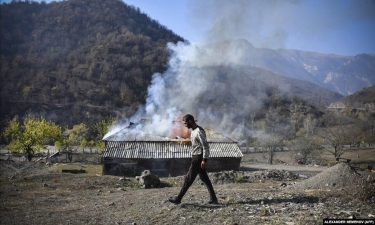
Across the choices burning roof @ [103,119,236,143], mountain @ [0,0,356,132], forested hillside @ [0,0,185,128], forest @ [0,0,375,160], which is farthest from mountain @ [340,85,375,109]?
forested hillside @ [0,0,185,128]

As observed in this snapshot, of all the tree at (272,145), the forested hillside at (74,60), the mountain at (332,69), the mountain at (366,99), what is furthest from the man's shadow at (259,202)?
the forested hillside at (74,60)

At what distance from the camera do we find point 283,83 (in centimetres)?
11981

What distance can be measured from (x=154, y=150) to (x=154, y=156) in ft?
2.48

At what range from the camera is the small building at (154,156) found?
21609 millimetres

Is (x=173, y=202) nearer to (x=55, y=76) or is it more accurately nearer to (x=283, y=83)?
(x=55, y=76)

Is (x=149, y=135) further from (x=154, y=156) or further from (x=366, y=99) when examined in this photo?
(x=366, y=99)

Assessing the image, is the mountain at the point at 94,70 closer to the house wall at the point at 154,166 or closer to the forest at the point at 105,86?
the forest at the point at 105,86

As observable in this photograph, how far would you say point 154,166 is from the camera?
877 inches

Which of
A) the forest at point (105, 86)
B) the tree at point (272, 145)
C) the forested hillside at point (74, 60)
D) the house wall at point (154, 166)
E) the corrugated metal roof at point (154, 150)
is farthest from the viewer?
the forested hillside at point (74, 60)

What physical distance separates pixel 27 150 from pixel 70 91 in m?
56.4

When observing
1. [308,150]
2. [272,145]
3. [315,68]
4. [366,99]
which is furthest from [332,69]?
[308,150]

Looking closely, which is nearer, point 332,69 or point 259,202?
point 259,202

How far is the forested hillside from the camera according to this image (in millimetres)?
71688

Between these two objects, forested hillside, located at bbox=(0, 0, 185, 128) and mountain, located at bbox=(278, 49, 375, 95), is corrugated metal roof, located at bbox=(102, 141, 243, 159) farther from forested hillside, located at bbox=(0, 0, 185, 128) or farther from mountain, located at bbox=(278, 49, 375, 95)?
mountain, located at bbox=(278, 49, 375, 95)
